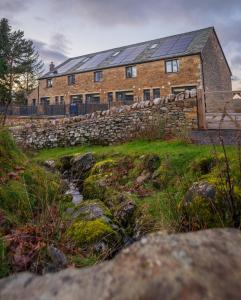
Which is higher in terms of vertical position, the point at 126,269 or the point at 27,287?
the point at 126,269

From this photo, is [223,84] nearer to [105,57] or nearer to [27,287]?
[105,57]

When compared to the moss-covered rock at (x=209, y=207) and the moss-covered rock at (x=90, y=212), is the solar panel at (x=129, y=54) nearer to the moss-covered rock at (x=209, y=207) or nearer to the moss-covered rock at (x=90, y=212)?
the moss-covered rock at (x=90, y=212)

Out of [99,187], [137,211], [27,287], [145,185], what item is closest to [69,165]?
[99,187]

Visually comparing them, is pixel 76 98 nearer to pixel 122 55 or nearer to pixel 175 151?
pixel 122 55

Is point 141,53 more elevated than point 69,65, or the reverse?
point 69,65

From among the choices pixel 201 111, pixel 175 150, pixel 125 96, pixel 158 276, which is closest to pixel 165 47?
pixel 125 96

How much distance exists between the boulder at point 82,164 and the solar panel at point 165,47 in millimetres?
20436

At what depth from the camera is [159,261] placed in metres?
1.14

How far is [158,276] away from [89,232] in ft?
10.8

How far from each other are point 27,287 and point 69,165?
869cm

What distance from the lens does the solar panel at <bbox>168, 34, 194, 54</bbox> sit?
2628cm

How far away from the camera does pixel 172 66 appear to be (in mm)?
26219

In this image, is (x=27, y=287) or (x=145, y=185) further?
(x=145, y=185)

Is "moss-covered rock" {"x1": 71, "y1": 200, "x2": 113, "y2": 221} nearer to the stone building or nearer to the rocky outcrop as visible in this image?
the rocky outcrop
